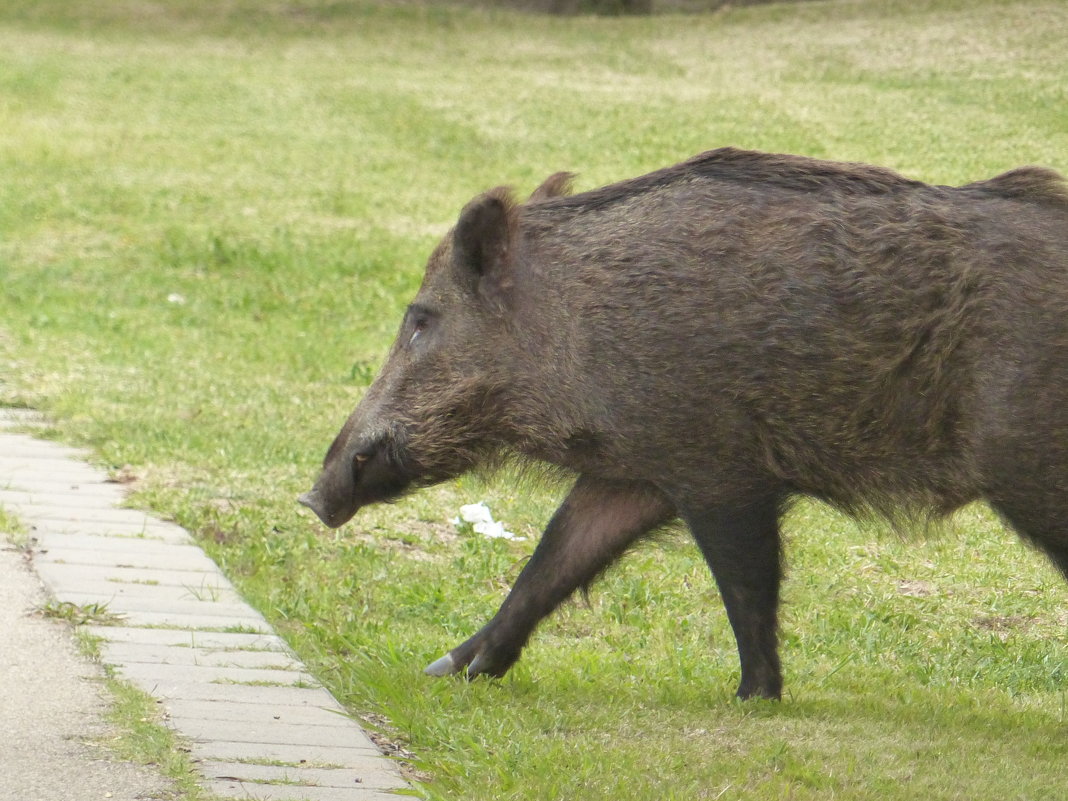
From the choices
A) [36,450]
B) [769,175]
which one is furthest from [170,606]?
[769,175]

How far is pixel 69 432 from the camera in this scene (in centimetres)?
793

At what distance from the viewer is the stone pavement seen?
4137 mm

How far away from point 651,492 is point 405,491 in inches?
37.4

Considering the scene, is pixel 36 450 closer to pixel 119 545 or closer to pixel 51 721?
pixel 119 545

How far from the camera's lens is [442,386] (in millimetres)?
5211

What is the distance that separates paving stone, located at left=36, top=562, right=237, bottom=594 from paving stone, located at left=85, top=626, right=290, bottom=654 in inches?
17.9

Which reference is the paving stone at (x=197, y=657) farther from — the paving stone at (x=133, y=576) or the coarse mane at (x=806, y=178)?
the coarse mane at (x=806, y=178)

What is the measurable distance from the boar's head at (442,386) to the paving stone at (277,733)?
0.94m

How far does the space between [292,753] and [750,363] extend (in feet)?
5.74

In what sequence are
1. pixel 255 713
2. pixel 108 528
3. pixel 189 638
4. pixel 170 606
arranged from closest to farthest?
pixel 255 713 → pixel 189 638 → pixel 170 606 → pixel 108 528

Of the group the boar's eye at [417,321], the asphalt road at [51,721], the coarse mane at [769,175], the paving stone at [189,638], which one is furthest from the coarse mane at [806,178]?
the asphalt road at [51,721]

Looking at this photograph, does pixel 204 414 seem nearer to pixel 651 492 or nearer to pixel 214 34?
pixel 651 492

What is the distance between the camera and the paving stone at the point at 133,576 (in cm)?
562

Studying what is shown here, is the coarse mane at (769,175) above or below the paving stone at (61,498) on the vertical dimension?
above
